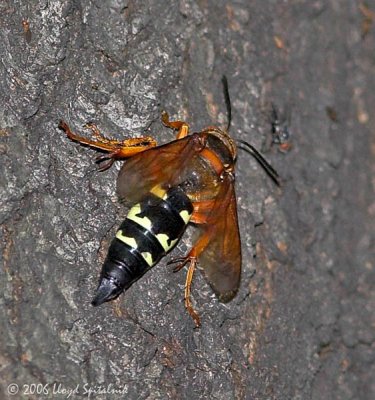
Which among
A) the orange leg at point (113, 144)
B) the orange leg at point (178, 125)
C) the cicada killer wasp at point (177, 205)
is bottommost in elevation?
the cicada killer wasp at point (177, 205)

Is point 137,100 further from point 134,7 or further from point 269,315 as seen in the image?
point 269,315

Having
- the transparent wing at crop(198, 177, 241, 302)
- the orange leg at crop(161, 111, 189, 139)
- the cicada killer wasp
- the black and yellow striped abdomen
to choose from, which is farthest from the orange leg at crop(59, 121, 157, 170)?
the transparent wing at crop(198, 177, 241, 302)

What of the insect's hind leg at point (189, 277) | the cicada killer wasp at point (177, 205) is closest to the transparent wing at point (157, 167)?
the cicada killer wasp at point (177, 205)

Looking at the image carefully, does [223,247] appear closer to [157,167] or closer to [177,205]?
[177,205]

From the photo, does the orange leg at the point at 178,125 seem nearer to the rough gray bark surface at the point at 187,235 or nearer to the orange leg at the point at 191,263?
the rough gray bark surface at the point at 187,235

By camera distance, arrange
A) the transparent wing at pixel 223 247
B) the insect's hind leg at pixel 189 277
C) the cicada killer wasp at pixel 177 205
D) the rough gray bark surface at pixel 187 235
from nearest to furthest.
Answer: the rough gray bark surface at pixel 187 235
the cicada killer wasp at pixel 177 205
the insect's hind leg at pixel 189 277
the transparent wing at pixel 223 247

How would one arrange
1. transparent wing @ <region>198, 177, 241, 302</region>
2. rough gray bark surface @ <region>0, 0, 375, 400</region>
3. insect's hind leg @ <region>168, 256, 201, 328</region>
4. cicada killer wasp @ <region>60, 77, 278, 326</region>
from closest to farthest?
1. rough gray bark surface @ <region>0, 0, 375, 400</region>
2. cicada killer wasp @ <region>60, 77, 278, 326</region>
3. insect's hind leg @ <region>168, 256, 201, 328</region>
4. transparent wing @ <region>198, 177, 241, 302</region>

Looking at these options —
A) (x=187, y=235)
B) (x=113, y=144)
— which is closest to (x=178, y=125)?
(x=113, y=144)

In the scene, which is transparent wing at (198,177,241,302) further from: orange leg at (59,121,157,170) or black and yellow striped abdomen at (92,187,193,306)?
orange leg at (59,121,157,170)
